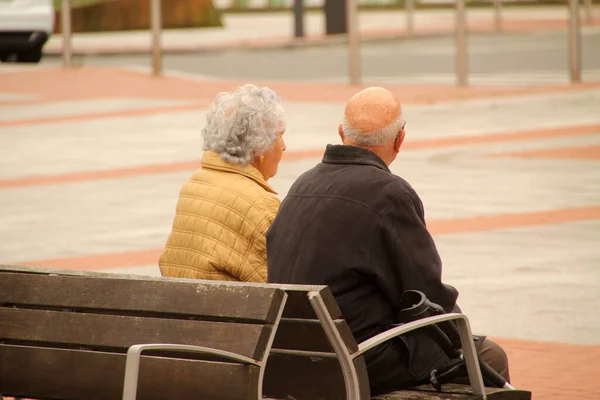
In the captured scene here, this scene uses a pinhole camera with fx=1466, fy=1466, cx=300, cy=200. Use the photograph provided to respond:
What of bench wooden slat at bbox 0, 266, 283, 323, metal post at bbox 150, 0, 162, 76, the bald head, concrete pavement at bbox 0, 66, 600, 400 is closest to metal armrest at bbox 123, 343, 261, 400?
bench wooden slat at bbox 0, 266, 283, 323

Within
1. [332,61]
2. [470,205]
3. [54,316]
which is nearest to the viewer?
[54,316]

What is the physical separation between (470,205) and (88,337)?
6809 mm

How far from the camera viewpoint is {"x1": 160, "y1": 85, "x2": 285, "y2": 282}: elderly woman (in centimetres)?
504

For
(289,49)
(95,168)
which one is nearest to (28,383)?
(95,168)

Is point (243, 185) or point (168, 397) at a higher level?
point (243, 185)

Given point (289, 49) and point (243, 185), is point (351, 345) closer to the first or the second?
point (243, 185)

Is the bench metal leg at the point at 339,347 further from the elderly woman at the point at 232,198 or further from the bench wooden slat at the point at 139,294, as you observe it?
the elderly woman at the point at 232,198

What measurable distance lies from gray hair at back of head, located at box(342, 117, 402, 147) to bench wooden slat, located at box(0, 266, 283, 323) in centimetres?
91

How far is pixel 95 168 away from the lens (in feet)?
43.7

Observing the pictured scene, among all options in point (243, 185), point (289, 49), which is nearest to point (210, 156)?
point (243, 185)

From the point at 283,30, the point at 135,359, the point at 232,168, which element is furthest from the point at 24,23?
the point at 135,359

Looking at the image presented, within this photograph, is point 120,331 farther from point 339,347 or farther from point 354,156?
point 354,156

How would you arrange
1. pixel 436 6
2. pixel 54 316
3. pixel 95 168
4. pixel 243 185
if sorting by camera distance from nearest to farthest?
pixel 54 316 < pixel 243 185 < pixel 95 168 < pixel 436 6

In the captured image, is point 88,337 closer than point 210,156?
Yes
